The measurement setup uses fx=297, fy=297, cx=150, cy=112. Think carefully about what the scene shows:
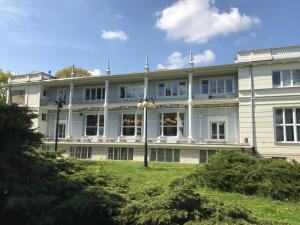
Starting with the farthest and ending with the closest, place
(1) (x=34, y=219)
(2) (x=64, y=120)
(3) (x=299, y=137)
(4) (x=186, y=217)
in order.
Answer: (2) (x=64, y=120)
(3) (x=299, y=137)
(1) (x=34, y=219)
(4) (x=186, y=217)

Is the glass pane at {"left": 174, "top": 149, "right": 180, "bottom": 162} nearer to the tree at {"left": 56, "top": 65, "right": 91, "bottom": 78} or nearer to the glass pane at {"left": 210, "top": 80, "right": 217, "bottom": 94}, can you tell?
the glass pane at {"left": 210, "top": 80, "right": 217, "bottom": 94}

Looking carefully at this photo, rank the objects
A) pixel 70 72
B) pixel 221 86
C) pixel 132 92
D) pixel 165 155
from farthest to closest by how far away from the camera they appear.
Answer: pixel 70 72
pixel 132 92
pixel 221 86
pixel 165 155

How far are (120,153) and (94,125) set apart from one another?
17.7 feet

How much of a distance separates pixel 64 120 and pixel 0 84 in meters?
18.3

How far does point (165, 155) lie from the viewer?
25891 millimetres

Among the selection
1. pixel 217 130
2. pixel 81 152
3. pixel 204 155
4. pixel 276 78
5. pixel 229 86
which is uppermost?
pixel 276 78

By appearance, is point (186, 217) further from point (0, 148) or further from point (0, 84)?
point (0, 84)

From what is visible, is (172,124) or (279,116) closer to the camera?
(279,116)

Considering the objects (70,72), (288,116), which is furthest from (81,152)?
(70,72)

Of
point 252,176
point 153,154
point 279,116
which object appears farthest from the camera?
point 153,154

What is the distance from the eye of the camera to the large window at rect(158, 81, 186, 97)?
28.5m

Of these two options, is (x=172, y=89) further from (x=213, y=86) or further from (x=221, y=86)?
(x=221, y=86)

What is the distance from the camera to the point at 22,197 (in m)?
5.11

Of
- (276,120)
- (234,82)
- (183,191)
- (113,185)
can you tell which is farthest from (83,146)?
(183,191)
